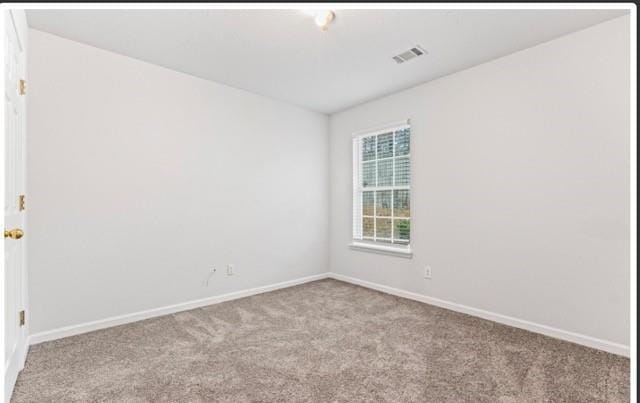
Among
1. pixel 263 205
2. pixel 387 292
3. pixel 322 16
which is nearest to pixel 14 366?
pixel 263 205

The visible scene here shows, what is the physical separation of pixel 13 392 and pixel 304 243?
300 cm

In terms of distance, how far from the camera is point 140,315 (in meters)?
2.96

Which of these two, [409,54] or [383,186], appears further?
[383,186]

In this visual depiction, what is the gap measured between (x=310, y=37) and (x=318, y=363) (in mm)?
2408

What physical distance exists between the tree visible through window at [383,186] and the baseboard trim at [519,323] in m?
0.57

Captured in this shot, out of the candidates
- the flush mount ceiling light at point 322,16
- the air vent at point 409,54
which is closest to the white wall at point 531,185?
the air vent at point 409,54

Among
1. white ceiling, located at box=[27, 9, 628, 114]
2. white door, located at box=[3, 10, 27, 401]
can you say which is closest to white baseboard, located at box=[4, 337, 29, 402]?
white door, located at box=[3, 10, 27, 401]

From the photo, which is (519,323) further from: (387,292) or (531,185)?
(387,292)

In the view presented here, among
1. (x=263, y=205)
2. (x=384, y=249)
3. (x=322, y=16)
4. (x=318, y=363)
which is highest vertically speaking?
(x=322, y=16)

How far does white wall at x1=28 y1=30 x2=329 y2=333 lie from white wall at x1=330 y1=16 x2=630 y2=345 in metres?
1.63

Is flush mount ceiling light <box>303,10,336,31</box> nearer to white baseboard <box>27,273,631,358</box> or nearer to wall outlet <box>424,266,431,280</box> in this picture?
wall outlet <box>424,266,431,280</box>

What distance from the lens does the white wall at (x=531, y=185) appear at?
2340 mm

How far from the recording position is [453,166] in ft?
10.7

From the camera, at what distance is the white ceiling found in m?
2.30
